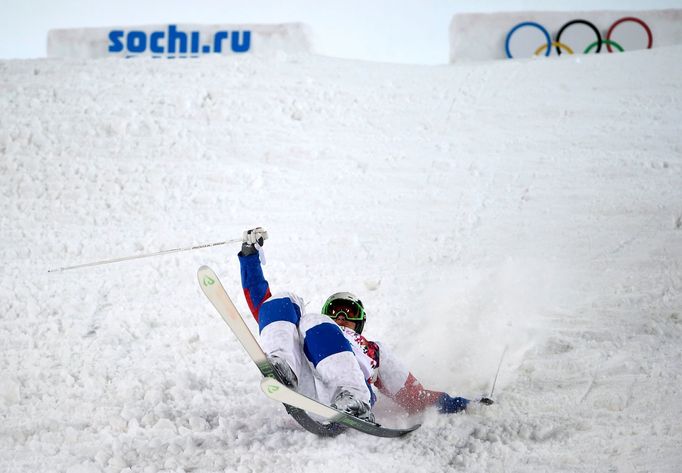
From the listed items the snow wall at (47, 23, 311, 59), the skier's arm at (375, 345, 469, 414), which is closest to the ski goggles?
the skier's arm at (375, 345, 469, 414)

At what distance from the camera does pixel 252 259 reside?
3.45m

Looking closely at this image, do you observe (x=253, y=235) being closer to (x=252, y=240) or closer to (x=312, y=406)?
(x=252, y=240)

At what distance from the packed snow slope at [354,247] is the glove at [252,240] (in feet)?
2.45

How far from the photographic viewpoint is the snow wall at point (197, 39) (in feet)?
35.4

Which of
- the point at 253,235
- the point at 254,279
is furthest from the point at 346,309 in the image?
the point at 253,235

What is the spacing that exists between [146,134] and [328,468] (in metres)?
5.20

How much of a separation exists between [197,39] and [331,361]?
877 cm

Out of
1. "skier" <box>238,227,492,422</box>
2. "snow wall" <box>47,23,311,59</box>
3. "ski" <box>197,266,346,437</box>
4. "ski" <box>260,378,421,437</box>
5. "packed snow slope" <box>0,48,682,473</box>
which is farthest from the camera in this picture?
"snow wall" <box>47,23,311,59</box>

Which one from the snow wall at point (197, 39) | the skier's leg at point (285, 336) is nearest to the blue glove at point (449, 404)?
the skier's leg at point (285, 336)

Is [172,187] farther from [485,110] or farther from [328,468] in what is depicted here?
[328,468]

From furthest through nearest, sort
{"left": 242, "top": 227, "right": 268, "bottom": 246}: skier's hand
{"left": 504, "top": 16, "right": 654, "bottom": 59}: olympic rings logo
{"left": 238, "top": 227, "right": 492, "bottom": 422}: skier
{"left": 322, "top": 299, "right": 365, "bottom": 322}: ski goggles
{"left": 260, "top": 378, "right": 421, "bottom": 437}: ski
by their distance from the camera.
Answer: {"left": 504, "top": 16, "right": 654, "bottom": 59}: olympic rings logo < {"left": 322, "top": 299, "right": 365, "bottom": 322}: ski goggles < {"left": 242, "top": 227, "right": 268, "bottom": 246}: skier's hand < {"left": 238, "top": 227, "right": 492, "bottom": 422}: skier < {"left": 260, "top": 378, "right": 421, "bottom": 437}: ski

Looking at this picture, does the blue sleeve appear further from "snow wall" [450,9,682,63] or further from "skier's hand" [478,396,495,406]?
"snow wall" [450,9,682,63]

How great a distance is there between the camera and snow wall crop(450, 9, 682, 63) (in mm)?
10250

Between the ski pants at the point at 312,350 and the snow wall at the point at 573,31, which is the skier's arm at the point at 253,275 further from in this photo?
the snow wall at the point at 573,31
